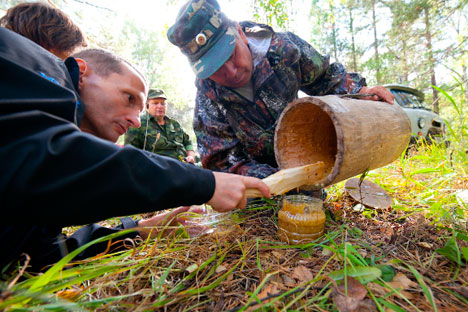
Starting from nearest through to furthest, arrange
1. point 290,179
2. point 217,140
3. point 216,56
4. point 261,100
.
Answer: point 290,179 → point 216,56 → point 261,100 → point 217,140

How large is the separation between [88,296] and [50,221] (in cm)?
45

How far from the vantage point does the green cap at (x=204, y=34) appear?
1.89m

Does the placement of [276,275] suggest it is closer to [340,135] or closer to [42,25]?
[340,135]

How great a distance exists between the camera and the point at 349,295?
0.83 m

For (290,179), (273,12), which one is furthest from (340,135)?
(273,12)

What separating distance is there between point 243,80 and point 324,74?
0.91m

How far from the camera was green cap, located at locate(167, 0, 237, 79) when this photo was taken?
6.22 feet

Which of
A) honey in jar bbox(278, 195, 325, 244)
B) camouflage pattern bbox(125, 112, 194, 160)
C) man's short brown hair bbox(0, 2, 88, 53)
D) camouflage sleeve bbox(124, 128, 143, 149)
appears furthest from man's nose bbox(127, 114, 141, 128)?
camouflage sleeve bbox(124, 128, 143, 149)

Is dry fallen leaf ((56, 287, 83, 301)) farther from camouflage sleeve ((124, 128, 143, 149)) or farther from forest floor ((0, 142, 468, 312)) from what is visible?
camouflage sleeve ((124, 128, 143, 149))

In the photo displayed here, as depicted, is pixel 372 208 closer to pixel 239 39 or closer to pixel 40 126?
pixel 239 39

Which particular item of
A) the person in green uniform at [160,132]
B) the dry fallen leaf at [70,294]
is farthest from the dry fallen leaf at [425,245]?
the person in green uniform at [160,132]

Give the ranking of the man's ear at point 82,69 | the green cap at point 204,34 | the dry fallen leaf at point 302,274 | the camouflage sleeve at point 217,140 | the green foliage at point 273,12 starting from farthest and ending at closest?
the green foliage at point 273,12 < the camouflage sleeve at point 217,140 < the green cap at point 204,34 < the man's ear at point 82,69 < the dry fallen leaf at point 302,274

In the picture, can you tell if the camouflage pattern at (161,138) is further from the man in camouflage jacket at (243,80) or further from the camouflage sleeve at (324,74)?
the camouflage sleeve at (324,74)

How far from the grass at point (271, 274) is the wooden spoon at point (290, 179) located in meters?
0.31
